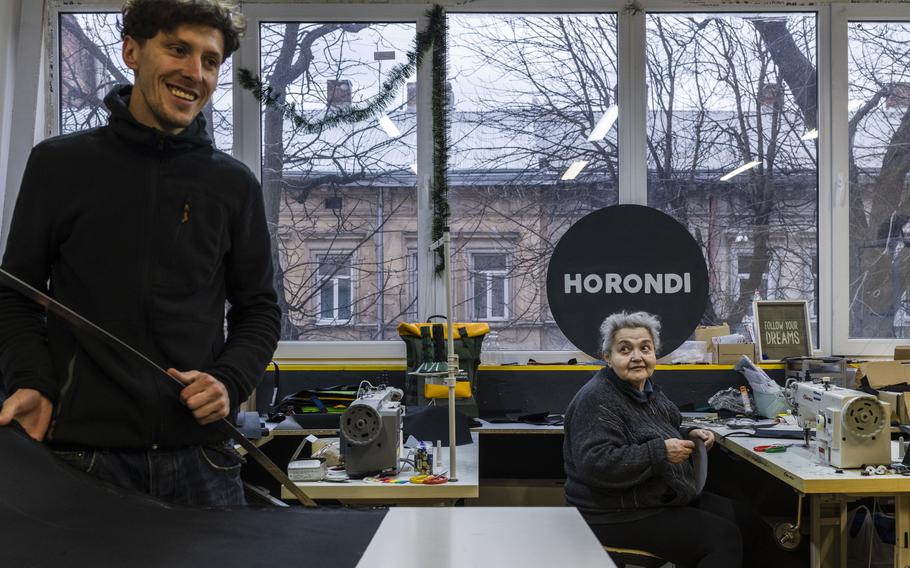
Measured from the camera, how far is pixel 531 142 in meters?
4.38

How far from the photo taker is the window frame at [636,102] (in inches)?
169

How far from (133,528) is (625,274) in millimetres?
3398

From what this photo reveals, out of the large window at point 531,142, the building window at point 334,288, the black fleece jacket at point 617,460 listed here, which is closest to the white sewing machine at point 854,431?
the black fleece jacket at point 617,460

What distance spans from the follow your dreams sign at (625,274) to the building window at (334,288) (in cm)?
113

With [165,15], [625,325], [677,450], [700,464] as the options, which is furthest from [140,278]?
[700,464]

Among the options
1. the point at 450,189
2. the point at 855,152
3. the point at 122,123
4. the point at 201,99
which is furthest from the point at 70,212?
the point at 855,152

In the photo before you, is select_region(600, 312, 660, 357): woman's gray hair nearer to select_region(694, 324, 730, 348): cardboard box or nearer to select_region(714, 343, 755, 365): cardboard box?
select_region(714, 343, 755, 365): cardboard box

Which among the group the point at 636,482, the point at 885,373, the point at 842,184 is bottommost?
the point at 636,482

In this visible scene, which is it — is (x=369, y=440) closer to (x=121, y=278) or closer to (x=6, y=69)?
(x=121, y=278)

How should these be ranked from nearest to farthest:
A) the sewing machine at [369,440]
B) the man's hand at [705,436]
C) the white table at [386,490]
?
the white table at [386,490] → the sewing machine at [369,440] → the man's hand at [705,436]

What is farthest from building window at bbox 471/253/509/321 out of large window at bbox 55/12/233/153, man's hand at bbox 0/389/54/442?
man's hand at bbox 0/389/54/442

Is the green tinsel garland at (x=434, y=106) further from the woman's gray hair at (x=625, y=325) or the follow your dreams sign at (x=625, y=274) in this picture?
the woman's gray hair at (x=625, y=325)

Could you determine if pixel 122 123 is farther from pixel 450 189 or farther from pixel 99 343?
pixel 450 189

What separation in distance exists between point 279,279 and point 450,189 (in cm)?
107
